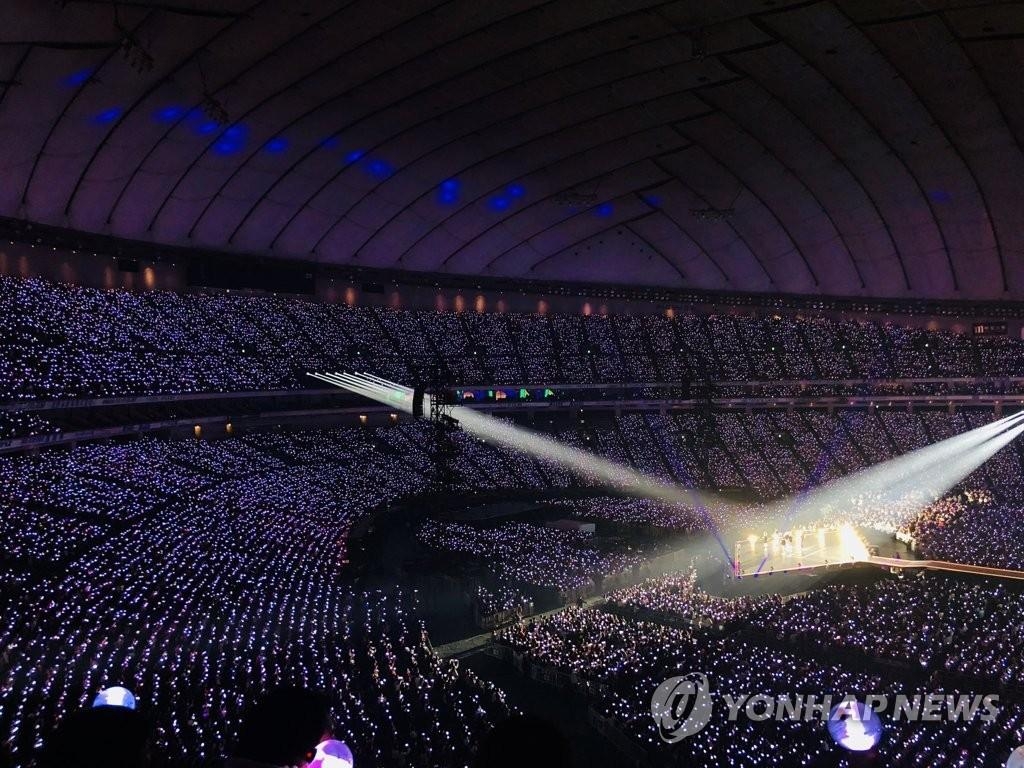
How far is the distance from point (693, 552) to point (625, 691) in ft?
46.9

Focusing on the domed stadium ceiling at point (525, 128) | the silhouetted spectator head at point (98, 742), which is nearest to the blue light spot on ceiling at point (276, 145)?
the domed stadium ceiling at point (525, 128)

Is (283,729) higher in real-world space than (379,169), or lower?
lower

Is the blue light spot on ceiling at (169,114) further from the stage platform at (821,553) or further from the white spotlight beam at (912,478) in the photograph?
the white spotlight beam at (912,478)

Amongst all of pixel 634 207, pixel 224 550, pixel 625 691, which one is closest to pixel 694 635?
pixel 625 691

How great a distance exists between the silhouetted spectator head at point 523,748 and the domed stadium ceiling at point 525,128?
82.4 ft

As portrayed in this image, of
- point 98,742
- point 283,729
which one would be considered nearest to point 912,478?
point 283,729

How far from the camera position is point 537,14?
86.8 feet

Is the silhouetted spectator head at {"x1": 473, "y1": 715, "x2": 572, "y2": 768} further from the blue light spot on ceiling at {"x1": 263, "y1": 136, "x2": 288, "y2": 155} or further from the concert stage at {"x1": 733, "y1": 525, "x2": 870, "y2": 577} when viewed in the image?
the blue light spot on ceiling at {"x1": 263, "y1": 136, "x2": 288, "y2": 155}

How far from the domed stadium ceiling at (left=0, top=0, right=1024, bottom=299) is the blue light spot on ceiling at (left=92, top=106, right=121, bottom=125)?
0.10 meters

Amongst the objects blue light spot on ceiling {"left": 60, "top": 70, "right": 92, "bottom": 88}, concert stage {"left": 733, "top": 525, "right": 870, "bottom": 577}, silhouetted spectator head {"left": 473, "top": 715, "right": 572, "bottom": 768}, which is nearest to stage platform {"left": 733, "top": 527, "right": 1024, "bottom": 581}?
concert stage {"left": 733, "top": 525, "right": 870, "bottom": 577}

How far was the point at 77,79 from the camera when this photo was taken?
26.6m

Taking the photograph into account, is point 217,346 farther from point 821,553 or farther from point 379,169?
point 821,553

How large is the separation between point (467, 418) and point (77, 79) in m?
25.9

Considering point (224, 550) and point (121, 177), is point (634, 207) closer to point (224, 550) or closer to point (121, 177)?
point (121, 177)
